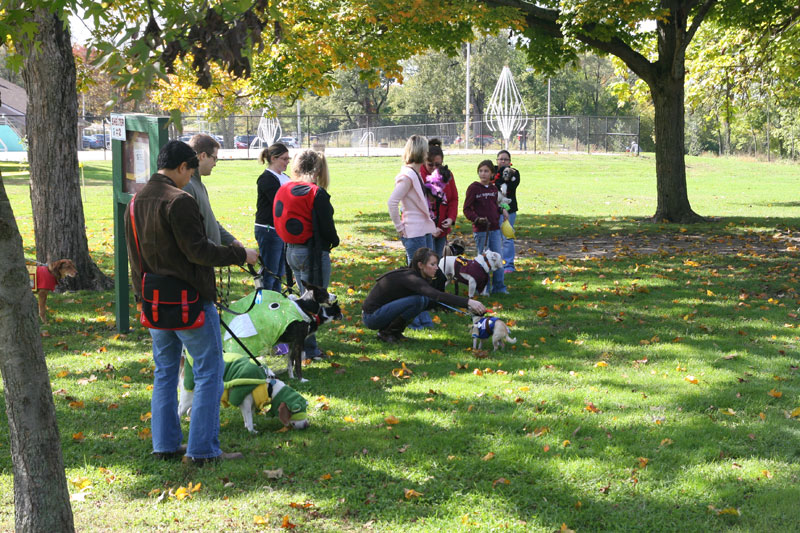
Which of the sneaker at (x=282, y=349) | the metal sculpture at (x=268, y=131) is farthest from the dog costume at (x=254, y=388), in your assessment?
the metal sculpture at (x=268, y=131)

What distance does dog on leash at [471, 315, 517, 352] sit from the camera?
281 inches

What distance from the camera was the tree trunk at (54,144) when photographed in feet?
Result: 29.0

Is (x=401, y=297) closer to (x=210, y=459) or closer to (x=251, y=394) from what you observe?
(x=251, y=394)

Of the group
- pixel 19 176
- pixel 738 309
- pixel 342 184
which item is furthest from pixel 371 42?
pixel 19 176

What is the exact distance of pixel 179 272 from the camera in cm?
430

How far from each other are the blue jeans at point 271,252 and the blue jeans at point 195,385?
112 inches

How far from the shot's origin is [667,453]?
4.86 m

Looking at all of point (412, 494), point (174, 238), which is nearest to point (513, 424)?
point (412, 494)

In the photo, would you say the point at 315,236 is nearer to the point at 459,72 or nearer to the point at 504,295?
the point at 504,295

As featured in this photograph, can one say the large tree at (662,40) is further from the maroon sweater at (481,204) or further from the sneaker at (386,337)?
the sneaker at (386,337)

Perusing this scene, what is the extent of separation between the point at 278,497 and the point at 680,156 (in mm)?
14896

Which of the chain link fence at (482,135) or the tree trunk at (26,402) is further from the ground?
the chain link fence at (482,135)

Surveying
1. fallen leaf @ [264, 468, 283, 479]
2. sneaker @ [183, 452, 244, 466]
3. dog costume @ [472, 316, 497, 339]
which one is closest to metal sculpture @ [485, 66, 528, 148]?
dog costume @ [472, 316, 497, 339]

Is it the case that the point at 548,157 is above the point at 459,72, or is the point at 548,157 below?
below
